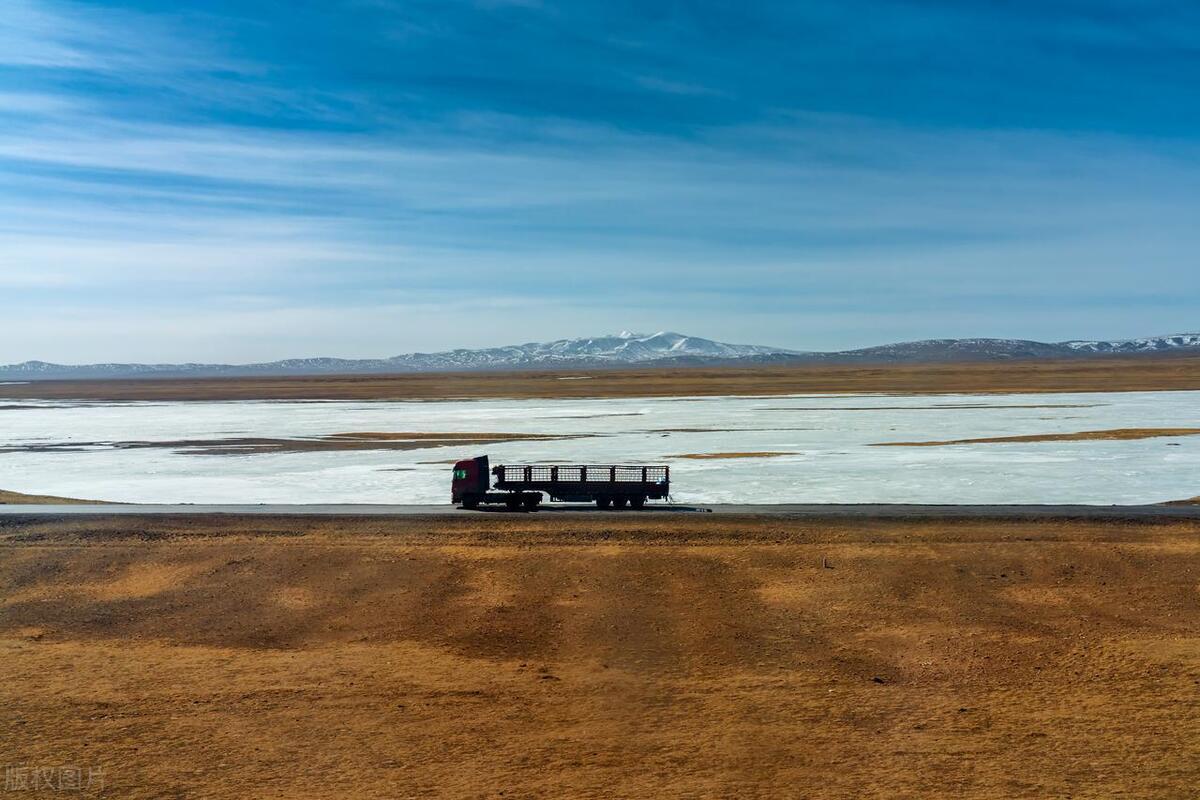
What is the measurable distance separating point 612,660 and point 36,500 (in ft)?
96.4

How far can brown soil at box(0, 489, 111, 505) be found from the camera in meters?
34.5

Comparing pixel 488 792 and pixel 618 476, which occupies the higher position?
pixel 618 476

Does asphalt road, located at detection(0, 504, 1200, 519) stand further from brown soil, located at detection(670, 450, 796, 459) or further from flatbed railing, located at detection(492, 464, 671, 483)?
brown soil, located at detection(670, 450, 796, 459)

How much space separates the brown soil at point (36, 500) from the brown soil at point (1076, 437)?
40.3m

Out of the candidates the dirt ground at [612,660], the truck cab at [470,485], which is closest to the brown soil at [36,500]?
the dirt ground at [612,660]

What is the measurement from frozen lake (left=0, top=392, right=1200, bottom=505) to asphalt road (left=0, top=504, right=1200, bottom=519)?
197 centimetres

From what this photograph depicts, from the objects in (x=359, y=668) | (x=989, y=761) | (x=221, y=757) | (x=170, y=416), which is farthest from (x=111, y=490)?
(x=170, y=416)

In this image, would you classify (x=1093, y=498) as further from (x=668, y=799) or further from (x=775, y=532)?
(x=668, y=799)

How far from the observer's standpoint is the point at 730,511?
30.3 meters

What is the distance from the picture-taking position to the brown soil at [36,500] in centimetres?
3450

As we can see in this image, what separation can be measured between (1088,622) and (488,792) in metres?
14.1

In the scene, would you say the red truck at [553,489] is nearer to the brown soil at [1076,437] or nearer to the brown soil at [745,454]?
the brown soil at [745,454]

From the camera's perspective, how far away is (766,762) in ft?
42.0

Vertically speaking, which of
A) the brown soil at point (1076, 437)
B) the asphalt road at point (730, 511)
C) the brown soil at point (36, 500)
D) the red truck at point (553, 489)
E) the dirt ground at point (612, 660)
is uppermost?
the brown soil at point (1076, 437)
